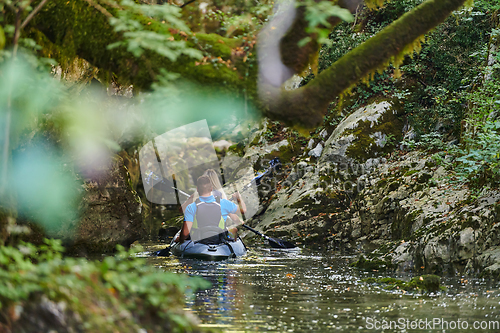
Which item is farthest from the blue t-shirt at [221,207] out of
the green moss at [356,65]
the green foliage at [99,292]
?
the green foliage at [99,292]

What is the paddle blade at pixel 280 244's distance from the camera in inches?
453

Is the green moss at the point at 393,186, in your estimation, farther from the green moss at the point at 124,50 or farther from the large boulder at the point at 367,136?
the green moss at the point at 124,50

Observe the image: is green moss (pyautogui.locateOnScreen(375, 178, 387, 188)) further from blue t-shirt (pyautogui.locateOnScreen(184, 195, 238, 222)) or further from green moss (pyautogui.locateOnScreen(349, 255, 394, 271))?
blue t-shirt (pyautogui.locateOnScreen(184, 195, 238, 222))

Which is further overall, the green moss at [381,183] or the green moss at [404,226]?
the green moss at [381,183]

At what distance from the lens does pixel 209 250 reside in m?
9.77

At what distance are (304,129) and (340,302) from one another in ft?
7.72

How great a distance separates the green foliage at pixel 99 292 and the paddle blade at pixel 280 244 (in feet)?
28.2

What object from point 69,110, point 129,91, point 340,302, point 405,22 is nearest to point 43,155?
point 129,91

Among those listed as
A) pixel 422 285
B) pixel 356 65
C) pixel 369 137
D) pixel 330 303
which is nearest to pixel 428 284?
pixel 422 285

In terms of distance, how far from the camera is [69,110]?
144 inches

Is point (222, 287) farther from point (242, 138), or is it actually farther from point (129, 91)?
point (242, 138)

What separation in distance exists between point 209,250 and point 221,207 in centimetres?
120

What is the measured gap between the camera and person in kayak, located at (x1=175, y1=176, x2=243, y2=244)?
9.93 m

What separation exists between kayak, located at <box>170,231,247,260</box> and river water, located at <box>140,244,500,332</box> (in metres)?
1.25
